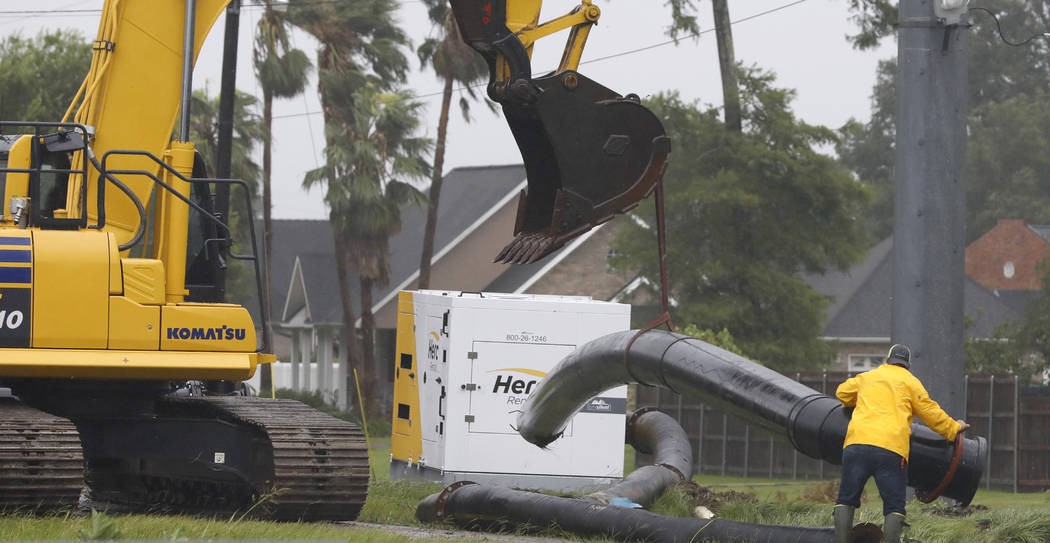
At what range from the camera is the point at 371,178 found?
39938 mm

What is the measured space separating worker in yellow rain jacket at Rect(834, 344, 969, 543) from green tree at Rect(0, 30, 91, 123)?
3297 cm

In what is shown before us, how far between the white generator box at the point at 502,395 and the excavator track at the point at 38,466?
7.91 metres

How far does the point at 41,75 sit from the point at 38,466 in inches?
1407

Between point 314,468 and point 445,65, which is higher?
point 445,65

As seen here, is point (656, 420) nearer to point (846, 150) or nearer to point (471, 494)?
point (471, 494)

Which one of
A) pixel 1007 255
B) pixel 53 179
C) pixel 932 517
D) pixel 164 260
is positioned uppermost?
pixel 1007 255

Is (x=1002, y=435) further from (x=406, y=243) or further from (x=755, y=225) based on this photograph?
(x=406, y=243)

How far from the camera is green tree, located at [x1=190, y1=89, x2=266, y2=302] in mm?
37125

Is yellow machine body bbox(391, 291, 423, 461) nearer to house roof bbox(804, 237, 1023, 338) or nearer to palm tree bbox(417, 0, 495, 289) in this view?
palm tree bbox(417, 0, 495, 289)

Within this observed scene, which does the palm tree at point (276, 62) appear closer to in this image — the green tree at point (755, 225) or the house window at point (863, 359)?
the green tree at point (755, 225)

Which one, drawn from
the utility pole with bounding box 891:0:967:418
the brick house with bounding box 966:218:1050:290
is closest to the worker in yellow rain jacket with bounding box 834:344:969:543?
the utility pole with bounding box 891:0:967:418

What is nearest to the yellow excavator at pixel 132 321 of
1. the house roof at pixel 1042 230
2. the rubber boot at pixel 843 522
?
the rubber boot at pixel 843 522

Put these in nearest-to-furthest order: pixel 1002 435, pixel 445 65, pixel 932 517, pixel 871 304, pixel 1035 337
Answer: pixel 932 517, pixel 1002 435, pixel 1035 337, pixel 445 65, pixel 871 304

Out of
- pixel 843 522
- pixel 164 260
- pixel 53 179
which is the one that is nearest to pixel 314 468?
pixel 164 260
